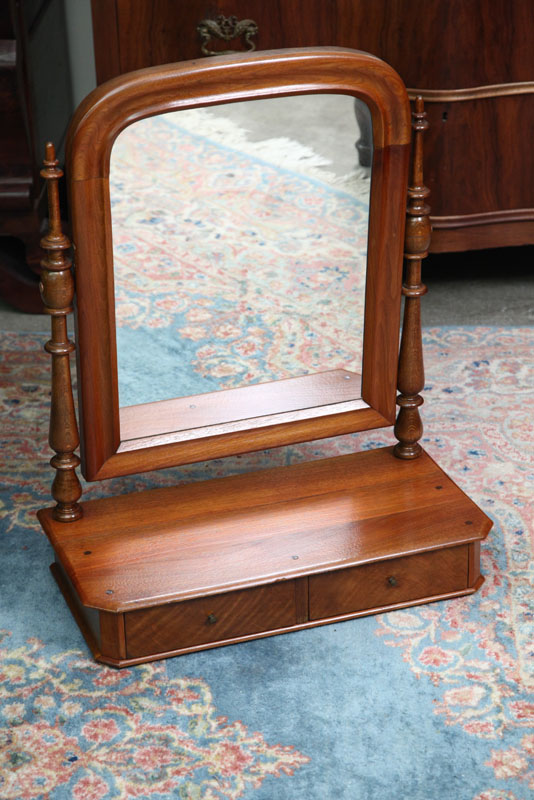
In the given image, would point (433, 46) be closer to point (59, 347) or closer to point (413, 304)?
point (413, 304)

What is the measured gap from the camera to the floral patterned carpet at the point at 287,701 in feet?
6.62

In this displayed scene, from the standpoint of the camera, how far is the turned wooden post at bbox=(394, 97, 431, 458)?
2.43 m

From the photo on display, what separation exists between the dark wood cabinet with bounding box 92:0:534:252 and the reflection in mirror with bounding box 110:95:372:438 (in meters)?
0.79

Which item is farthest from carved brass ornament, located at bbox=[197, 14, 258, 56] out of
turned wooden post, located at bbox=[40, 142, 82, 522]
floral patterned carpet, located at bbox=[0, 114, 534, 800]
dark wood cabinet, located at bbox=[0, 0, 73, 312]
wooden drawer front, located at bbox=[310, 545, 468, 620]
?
wooden drawer front, located at bbox=[310, 545, 468, 620]

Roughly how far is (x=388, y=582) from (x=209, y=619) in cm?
39

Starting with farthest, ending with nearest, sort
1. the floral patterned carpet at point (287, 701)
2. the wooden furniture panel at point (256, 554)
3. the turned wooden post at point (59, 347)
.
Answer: the wooden furniture panel at point (256, 554), the turned wooden post at point (59, 347), the floral patterned carpet at point (287, 701)

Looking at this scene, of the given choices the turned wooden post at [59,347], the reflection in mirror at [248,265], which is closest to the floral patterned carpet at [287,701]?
the reflection in mirror at [248,265]

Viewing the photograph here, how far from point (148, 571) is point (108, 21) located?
178 cm

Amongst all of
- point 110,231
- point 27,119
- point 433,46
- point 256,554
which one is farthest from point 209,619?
point 433,46

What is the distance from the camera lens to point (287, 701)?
2.19 m

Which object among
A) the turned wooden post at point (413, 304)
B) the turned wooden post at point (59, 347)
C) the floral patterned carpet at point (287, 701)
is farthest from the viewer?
the turned wooden post at point (413, 304)

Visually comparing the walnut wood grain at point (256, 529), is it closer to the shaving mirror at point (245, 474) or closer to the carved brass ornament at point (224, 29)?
the shaving mirror at point (245, 474)

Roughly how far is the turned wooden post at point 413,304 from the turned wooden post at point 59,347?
747 mm

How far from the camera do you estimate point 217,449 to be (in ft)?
8.12
